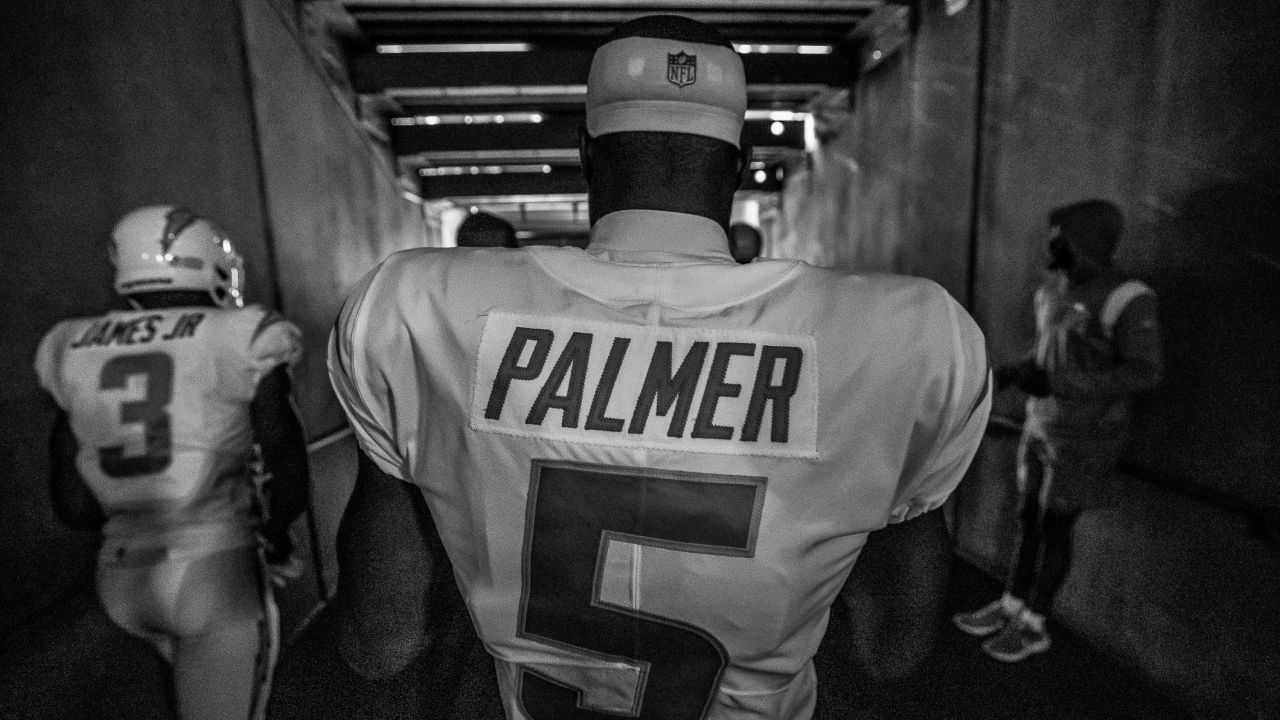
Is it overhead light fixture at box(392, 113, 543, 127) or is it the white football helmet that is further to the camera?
overhead light fixture at box(392, 113, 543, 127)

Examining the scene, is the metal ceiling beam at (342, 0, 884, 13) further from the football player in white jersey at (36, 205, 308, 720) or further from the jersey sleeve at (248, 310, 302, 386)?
the jersey sleeve at (248, 310, 302, 386)

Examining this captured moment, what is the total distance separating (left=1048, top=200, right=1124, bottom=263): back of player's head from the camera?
2.42 m

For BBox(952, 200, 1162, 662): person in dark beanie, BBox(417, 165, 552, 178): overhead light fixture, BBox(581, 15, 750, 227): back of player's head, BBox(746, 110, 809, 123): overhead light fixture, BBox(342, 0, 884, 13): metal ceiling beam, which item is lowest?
BBox(952, 200, 1162, 662): person in dark beanie

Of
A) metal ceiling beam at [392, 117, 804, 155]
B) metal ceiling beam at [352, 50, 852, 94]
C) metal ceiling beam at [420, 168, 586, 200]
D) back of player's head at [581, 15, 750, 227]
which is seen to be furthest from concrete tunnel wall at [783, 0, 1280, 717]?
metal ceiling beam at [420, 168, 586, 200]

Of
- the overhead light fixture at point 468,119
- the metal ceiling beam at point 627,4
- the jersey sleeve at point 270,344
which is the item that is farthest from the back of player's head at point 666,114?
the overhead light fixture at point 468,119

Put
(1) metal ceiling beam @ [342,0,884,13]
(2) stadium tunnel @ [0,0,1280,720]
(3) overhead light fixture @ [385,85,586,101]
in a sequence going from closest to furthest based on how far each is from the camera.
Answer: (2) stadium tunnel @ [0,0,1280,720]
(1) metal ceiling beam @ [342,0,884,13]
(3) overhead light fixture @ [385,85,586,101]

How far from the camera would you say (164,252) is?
1862 mm

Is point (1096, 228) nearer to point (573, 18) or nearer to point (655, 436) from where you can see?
point (655, 436)

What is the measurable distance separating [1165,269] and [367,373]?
319 cm

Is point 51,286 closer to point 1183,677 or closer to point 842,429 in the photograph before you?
point 842,429

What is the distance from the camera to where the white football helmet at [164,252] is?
1848 millimetres

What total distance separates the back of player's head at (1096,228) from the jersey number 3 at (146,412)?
3400 millimetres

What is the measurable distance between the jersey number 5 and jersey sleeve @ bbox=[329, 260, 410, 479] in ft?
0.75

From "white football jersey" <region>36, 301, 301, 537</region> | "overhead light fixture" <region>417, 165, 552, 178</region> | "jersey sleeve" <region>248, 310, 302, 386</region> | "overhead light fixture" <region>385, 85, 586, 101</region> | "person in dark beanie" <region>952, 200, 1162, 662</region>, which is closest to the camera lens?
"white football jersey" <region>36, 301, 301, 537</region>
